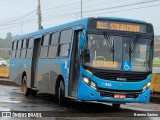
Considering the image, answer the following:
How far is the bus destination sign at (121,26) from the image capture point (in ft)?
44.6

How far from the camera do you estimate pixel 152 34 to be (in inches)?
557

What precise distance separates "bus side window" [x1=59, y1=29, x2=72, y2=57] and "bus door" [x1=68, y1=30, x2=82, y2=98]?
48cm

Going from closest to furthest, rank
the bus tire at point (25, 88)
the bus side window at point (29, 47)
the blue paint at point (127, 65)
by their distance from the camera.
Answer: the blue paint at point (127, 65)
the bus side window at point (29, 47)
the bus tire at point (25, 88)

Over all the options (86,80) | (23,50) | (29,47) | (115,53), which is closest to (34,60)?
(29,47)

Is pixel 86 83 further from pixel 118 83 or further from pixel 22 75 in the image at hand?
pixel 22 75

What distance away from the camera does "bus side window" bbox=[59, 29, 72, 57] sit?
1489 cm

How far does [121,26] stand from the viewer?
45.2 feet

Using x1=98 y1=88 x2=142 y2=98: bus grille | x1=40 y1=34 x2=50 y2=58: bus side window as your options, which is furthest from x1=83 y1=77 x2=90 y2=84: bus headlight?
x1=40 y1=34 x2=50 y2=58: bus side window

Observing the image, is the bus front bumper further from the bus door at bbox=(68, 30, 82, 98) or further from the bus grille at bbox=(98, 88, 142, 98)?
the bus door at bbox=(68, 30, 82, 98)

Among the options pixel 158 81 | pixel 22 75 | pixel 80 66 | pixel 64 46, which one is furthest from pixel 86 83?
pixel 22 75

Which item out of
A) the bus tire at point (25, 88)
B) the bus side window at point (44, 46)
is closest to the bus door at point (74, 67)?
the bus side window at point (44, 46)

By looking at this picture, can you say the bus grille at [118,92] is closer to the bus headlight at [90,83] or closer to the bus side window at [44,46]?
the bus headlight at [90,83]

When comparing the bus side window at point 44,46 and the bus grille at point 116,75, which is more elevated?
the bus side window at point 44,46

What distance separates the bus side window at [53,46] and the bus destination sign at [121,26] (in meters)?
3.07
